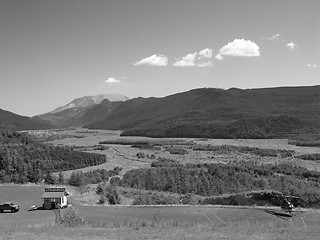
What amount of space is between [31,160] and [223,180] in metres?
36.2

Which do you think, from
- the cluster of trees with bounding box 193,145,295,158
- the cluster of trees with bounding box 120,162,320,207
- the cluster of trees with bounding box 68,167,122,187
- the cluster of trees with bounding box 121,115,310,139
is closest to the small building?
the cluster of trees with bounding box 68,167,122,187

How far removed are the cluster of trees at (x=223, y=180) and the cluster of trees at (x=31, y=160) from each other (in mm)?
15310

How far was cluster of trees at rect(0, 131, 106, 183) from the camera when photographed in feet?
196

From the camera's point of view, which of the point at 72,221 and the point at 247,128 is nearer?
the point at 72,221

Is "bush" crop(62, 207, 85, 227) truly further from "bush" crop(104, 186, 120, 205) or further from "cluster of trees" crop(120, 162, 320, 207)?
"cluster of trees" crop(120, 162, 320, 207)

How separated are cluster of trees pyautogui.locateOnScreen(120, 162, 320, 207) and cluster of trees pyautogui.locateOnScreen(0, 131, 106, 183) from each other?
603 inches

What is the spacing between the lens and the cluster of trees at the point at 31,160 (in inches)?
2349

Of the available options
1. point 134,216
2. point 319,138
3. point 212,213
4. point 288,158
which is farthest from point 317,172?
point 319,138

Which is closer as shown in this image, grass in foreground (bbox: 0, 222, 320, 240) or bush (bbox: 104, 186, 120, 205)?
grass in foreground (bbox: 0, 222, 320, 240)

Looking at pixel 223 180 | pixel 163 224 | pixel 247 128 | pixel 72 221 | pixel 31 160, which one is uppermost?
pixel 247 128

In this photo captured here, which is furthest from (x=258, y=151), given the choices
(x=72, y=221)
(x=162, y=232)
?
(x=162, y=232)

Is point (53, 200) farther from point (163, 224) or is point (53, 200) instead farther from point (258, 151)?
point (258, 151)

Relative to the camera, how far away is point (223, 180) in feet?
199

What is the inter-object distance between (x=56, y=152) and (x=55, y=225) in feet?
201
